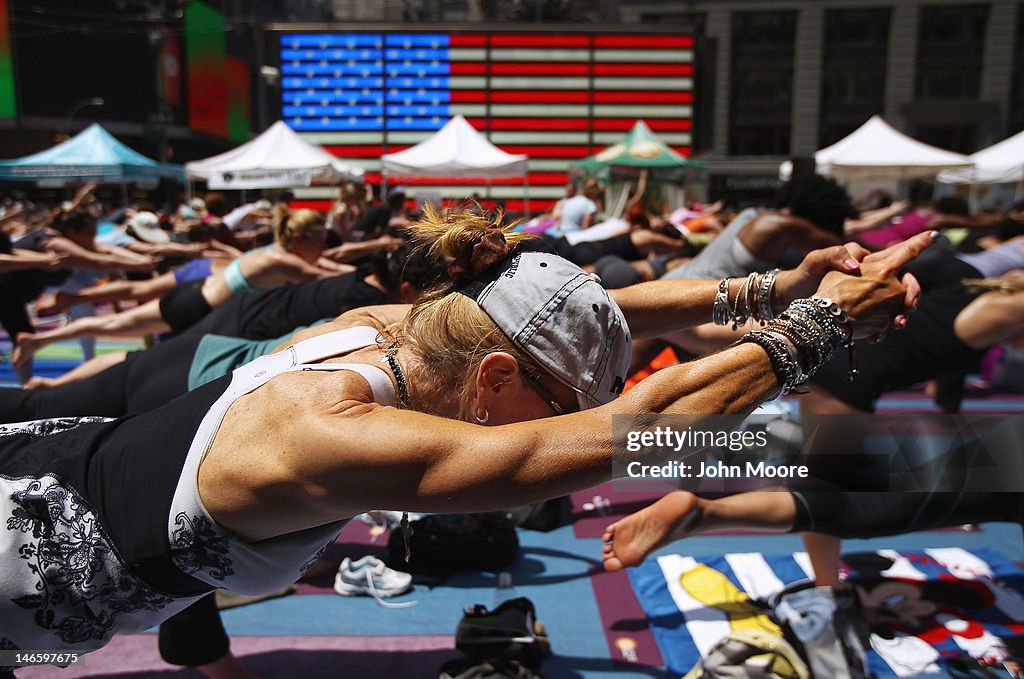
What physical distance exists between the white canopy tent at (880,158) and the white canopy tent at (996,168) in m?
0.61

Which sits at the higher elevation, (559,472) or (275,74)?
(275,74)

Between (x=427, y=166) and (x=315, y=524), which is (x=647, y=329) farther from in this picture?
(x=427, y=166)

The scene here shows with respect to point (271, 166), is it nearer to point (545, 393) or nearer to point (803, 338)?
point (545, 393)

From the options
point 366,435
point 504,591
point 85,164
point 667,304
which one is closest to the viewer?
point 366,435

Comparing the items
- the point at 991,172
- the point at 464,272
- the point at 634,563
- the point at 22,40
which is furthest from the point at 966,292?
the point at 22,40

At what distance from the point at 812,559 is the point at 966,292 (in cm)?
118

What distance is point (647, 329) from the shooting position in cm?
204

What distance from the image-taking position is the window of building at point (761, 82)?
40594mm

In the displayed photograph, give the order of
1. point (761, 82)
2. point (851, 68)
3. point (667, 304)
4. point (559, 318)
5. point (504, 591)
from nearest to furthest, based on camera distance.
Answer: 1. point (559, 318)
2. point (667, 304)
3. point (504, 591)
4. point (851, 68)
5. point (761, 82)

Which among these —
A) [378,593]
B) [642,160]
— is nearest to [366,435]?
[378,593]

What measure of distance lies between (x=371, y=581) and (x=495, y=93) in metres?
17.7

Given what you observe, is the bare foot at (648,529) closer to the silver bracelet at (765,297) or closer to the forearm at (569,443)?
the silver bracelet at (765,297)

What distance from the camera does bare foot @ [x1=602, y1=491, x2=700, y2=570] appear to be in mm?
2545

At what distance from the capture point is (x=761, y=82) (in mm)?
41406
